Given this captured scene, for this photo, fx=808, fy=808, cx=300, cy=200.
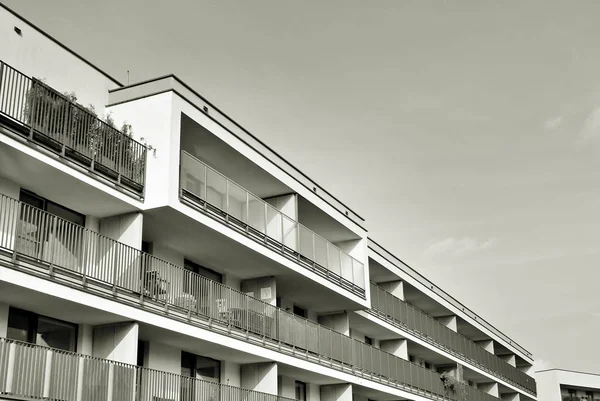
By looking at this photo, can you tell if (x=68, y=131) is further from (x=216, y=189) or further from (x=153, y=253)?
(x=216, y=189)

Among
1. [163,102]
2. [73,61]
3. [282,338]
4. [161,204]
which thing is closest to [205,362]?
[282,338]

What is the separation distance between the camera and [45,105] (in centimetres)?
1789

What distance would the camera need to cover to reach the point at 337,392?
3083 centimetres

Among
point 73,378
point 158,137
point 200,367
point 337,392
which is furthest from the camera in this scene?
A: point 337,392

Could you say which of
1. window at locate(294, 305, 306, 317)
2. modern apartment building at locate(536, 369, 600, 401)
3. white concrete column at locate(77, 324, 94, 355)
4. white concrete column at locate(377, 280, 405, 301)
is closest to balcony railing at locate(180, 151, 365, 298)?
window at locate(294, 305, 306, 317)

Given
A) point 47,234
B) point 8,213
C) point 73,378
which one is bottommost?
point 73,378

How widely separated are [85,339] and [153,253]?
390 centimetres

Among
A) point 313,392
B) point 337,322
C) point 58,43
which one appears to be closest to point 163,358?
point 58,43

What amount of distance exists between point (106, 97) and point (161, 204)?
3.78 m

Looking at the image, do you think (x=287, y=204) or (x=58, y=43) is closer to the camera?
(x=58, y=43)

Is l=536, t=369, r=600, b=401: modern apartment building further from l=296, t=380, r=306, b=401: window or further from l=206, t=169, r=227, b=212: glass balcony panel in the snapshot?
l=206, t=169, r=227, b=212: glass balcony panel

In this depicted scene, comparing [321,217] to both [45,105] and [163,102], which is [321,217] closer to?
[163,102]

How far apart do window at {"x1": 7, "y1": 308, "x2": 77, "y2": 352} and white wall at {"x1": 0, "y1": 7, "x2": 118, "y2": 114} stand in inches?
225

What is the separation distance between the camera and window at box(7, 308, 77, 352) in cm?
1773
